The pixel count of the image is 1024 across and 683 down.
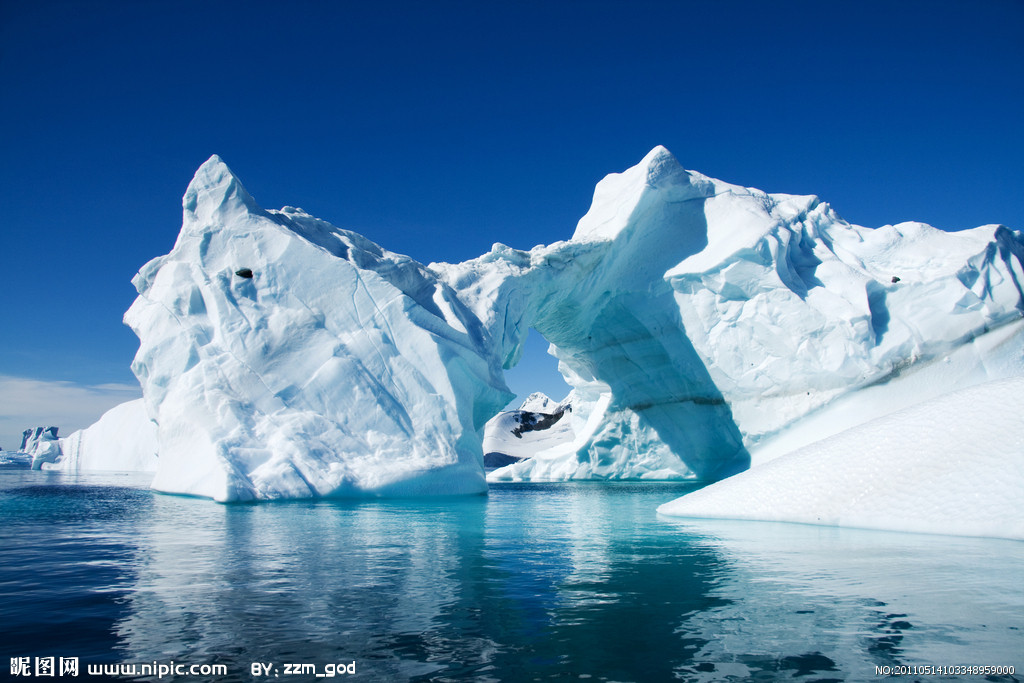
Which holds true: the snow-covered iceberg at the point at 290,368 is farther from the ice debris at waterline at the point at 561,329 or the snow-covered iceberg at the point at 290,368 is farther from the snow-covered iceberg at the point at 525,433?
the snow-covered iceberg at the point at 525,433

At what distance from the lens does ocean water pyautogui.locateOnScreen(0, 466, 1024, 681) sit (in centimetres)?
250

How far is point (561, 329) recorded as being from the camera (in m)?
19.7

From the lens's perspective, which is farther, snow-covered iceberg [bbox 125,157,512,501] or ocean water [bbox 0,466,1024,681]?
snow-covered iceberg [bbox 125,157,512,501]

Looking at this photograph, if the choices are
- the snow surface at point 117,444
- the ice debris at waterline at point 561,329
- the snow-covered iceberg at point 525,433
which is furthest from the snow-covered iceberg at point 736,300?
the snow surface at point 117,444

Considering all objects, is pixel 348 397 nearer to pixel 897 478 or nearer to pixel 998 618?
pixel 897 478

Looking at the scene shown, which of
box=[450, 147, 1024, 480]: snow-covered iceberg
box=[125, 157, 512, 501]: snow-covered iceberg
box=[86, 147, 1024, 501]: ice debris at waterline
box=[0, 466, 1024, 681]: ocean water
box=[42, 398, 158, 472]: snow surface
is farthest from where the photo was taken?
box=[42, 398, 158, 472]: snow surface

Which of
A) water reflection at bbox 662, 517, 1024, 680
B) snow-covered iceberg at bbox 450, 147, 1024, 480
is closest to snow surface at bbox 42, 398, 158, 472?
snow-covered iceberg at bbox 450, 147, 1024, 480

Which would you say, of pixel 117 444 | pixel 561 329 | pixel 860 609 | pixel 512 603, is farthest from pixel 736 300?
pixel 117 444

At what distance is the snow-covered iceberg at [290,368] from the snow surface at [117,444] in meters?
15.7

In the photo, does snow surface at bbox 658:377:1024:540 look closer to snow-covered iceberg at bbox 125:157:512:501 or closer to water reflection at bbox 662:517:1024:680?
water reflection at bbox 662:517:1024:680

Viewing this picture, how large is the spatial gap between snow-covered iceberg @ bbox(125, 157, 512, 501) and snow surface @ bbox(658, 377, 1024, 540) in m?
5.24

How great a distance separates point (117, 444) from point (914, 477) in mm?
29143

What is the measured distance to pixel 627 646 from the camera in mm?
2686

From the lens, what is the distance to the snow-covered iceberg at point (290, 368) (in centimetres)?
1027
